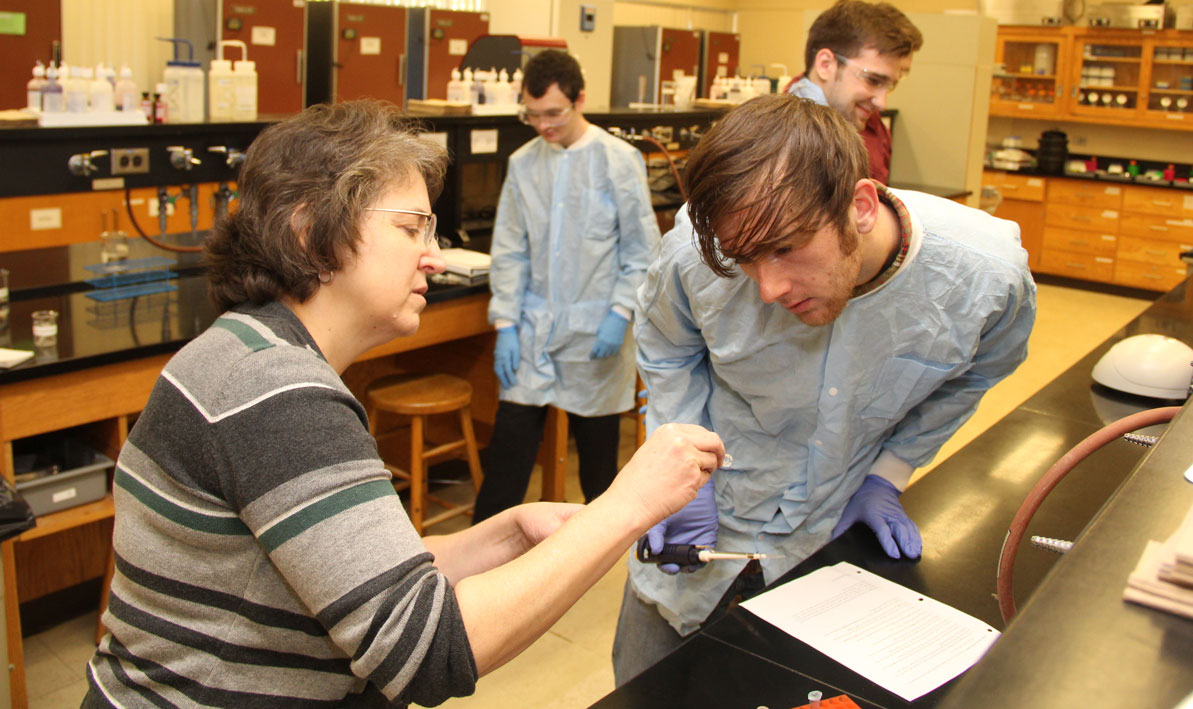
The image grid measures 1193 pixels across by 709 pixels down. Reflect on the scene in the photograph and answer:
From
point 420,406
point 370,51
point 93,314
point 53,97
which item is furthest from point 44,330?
point 370,51

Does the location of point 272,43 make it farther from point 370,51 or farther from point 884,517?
point 884,517

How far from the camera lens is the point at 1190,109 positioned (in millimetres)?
7332

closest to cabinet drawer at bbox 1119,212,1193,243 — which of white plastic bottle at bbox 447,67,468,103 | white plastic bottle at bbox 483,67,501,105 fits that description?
white plastic bottle at bbox 483,67,501,105

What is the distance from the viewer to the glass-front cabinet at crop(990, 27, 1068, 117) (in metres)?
7.74

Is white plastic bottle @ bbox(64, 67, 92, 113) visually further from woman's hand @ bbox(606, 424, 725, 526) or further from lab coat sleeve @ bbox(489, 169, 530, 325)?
woman's hand @ bbox(606, 424, 725, 526)

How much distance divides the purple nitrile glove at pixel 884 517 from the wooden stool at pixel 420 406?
1794 mm

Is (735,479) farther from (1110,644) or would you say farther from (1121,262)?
(1121,262)

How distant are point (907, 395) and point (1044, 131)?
7.36 metres

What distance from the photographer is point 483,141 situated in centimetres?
379

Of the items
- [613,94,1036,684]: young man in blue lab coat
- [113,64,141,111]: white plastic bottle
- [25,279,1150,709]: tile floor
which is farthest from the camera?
[113,64,141,111]: white plastic bottle

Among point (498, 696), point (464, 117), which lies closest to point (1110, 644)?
point (498, 696)

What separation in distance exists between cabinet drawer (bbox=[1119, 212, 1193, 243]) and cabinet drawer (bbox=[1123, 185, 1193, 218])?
4cm

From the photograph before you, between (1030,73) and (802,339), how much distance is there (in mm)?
7352

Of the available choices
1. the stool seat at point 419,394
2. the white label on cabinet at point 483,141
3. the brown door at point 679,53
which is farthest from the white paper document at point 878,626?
the brown door at point 679,53
